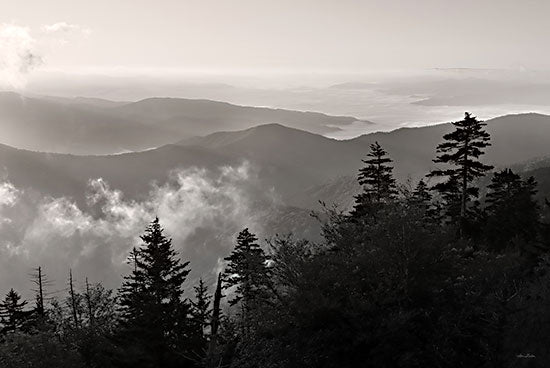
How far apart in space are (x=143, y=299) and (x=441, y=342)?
60.1 feet

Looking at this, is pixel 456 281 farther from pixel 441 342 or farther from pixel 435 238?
pixel 441 342

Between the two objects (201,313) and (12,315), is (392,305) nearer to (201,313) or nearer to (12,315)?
(201,313)

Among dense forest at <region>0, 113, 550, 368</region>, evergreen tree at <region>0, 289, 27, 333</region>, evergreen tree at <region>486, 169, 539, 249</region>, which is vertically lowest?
evergreen tree at <region>0, 289, 27, 333</region>

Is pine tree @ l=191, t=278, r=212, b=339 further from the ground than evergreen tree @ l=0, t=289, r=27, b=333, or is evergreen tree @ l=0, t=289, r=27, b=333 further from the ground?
pine tree @ l=191, t=278, r=212, b=339

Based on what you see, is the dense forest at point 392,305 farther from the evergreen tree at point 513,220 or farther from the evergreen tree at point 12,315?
the evergreen tree at point 12,315

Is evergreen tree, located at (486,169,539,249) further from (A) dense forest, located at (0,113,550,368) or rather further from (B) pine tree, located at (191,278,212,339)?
(A) dense forest, located at (0,113,550,368)

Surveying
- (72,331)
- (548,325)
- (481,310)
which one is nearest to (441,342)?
(481,310)

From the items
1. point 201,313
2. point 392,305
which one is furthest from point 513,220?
point 392,305

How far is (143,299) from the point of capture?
25.0 metres

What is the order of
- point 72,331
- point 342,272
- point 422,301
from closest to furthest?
point 422,301 < point 342,272 < point 72,331

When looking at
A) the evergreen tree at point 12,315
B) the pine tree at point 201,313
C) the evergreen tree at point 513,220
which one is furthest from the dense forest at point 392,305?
the evergreen tree at point 12,315

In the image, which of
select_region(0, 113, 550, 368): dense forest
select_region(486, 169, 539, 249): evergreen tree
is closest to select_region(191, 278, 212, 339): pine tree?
select_region(0, 113, 550, 368): dense forest

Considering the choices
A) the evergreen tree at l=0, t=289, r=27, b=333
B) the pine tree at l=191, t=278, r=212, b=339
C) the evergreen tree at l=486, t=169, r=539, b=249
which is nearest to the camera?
the pine tree at l=191, t=278, r=212, b=339

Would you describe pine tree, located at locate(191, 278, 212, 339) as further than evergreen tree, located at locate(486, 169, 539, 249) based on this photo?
No
